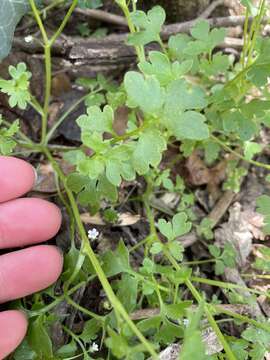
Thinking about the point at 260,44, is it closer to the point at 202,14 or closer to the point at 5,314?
the point at 202,14

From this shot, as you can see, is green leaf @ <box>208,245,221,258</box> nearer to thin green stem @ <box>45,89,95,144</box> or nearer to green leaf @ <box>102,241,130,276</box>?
green leaf @ <box>102,241,130,276</box>

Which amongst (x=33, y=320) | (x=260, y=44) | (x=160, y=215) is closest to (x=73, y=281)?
(x=33, y=320)

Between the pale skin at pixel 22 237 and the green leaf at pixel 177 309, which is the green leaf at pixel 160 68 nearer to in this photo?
the pale skin at pixel 22 237

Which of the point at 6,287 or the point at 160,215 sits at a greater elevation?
the point at 6,287

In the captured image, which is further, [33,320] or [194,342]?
[33,320]

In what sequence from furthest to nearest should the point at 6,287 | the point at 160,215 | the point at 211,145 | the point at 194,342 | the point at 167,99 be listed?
1. the point at 160,215
2. the point at 211,145
3. the point at 6,287
4. the point at 167,99
5. the point at 194,342

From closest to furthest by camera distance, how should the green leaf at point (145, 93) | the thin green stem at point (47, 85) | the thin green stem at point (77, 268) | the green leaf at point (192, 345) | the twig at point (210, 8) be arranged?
the green leaf at point (192, 345)
the green leaf at point (145, 93)
the thin green stem at point (77, 268)
the thin green stem at point (47, 85)
the twig at point (210, 8)

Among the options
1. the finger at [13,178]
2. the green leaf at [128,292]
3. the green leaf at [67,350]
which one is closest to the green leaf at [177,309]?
the green leaf at [128,292]

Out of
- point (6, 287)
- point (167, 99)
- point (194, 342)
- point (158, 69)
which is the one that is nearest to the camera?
point (194, 342)
